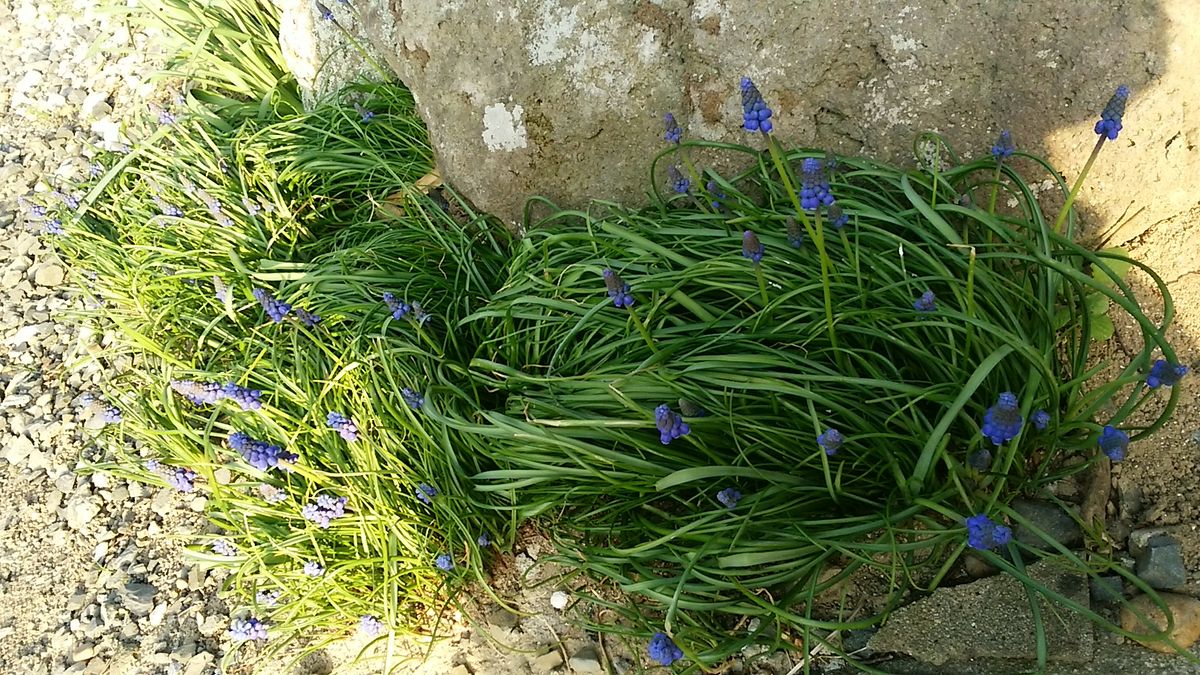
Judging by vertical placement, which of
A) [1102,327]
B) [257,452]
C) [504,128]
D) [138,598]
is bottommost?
[138,598]

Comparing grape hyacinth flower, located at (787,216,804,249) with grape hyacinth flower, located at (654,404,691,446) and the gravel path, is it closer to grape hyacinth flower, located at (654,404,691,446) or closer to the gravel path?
grape hyacinth flower, located at (654,404,691,446)

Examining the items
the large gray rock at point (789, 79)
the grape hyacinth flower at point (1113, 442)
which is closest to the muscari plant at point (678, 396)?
the grape hyacinth flower at point (1113, 442)

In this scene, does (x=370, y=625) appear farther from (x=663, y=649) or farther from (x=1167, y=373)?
(x=1167, y=373)

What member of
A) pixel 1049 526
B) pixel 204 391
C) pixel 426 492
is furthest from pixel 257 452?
pixel 1049 526

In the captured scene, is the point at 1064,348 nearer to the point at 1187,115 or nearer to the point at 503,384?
the point at 1187,115

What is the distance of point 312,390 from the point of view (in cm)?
269

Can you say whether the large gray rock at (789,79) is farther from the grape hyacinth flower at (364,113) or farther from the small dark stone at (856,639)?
the small dark stone at (856,639)

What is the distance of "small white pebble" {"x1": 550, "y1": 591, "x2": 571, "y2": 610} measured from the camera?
7.70 feet

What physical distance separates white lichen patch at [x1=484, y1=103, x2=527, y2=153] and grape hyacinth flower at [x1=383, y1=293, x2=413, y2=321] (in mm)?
617

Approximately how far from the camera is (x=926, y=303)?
2.01m

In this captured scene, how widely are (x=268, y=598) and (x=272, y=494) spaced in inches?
11.9

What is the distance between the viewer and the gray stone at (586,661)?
2.22 metres


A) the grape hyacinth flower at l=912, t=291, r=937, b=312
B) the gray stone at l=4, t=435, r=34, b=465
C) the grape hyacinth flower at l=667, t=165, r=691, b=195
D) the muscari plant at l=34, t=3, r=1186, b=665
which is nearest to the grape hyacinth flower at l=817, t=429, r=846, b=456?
the muscari plant at l=34, t=3, r=1186, b=665

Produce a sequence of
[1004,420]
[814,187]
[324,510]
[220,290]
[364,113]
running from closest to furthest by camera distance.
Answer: [1004,420] < [814,187] < [324,510] < [220,290] < [364,113]
